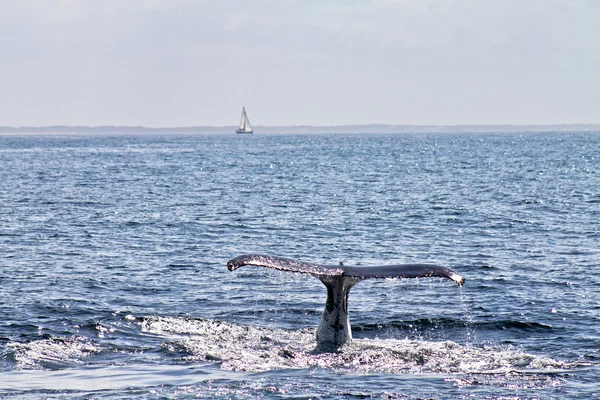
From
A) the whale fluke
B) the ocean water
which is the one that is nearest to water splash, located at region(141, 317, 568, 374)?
the ocean water

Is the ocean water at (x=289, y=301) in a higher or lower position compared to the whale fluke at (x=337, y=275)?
lower

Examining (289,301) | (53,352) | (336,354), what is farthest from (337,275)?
(289,301)

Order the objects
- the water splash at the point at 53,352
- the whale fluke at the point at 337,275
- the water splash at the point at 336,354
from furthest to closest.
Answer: the water splash at the point at 53,352
the water splash at the point at 336,354
the whale fluke at the point at 337,275

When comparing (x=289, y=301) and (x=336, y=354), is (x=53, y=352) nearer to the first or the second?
(x=336, y=354)

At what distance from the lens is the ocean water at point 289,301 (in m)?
16.0

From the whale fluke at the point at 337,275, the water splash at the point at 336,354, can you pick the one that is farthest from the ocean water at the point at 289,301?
the whale fluke at the point at 337,275

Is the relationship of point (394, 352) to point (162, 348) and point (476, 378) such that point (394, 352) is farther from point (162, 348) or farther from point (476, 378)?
point (162, 348)

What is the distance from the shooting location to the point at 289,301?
23.9m

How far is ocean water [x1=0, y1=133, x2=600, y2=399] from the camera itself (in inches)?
632

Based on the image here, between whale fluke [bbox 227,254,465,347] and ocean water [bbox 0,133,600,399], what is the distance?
0.44 m

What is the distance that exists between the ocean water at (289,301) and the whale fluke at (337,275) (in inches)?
17.2

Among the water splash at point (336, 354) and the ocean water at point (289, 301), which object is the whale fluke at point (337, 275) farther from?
the ocean water at point (289, 301)

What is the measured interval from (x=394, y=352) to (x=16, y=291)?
10572 millimetres

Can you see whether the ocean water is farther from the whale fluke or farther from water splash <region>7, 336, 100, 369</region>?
the whale fluke
